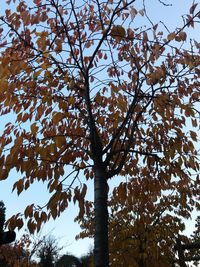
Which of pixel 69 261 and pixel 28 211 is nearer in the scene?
pixel 28 211

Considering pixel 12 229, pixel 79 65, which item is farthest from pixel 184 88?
pixel 12 229

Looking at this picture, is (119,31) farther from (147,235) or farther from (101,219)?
(147,235)

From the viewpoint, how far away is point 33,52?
589 centimetres

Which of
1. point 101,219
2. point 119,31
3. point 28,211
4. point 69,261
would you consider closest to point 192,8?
point 119,31

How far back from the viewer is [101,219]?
187 inches

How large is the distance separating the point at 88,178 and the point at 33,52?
100 inches

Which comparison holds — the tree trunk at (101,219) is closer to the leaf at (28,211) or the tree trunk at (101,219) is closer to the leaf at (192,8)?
the leaf at (28,211)

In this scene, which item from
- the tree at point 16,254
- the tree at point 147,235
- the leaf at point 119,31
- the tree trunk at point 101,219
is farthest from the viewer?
the tree at point 16,254

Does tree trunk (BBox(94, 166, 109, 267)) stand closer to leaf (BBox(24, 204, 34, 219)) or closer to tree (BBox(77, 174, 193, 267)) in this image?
leaf (BBox(24, 204, 34, 219))

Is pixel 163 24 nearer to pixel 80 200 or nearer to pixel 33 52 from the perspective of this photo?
pixel 33 52

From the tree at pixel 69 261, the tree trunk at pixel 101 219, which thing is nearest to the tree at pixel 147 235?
the tree trunk at pixel 101 219

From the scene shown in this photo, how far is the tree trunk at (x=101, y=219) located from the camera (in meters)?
4.46

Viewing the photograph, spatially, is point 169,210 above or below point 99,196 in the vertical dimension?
above

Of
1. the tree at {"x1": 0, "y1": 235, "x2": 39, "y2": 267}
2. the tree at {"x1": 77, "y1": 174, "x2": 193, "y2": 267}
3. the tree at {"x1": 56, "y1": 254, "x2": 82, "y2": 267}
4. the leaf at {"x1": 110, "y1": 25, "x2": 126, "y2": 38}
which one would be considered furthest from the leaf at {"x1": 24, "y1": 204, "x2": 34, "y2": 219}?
the tree at {"x1": 56, "y1": 254, "x2": 82, "y2": 267}
